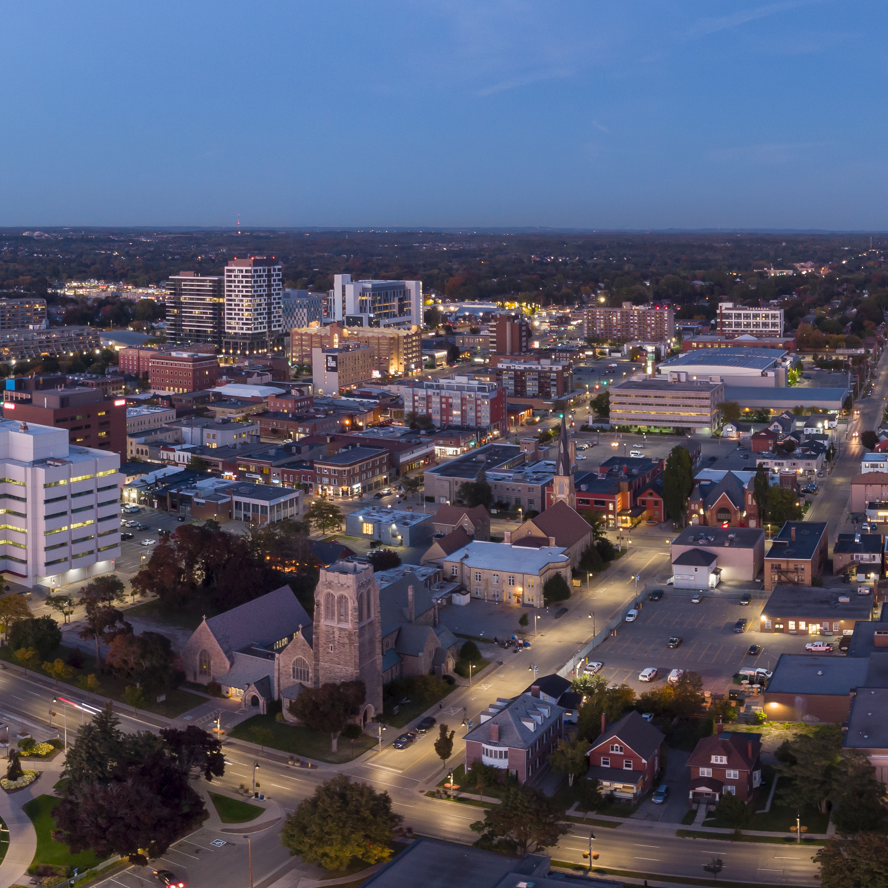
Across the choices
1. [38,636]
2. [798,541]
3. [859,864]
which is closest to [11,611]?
[38,636]

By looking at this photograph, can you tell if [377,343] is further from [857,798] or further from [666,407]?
[857,798]

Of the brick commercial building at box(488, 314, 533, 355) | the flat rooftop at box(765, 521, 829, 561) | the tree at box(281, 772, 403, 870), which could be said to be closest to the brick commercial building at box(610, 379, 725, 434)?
the brick commercial building at box(488, 314, 533, 355)

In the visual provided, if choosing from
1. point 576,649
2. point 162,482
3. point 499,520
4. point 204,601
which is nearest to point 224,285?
point 162,482

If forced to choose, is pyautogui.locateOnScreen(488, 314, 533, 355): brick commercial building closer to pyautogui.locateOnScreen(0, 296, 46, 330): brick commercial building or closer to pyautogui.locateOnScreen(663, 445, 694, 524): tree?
pyautogui.locateOnScreen(0, 296, 46, 330): brick commercial building

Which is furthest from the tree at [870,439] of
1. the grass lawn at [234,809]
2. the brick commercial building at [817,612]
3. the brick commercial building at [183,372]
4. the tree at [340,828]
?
the tree at [340,828]

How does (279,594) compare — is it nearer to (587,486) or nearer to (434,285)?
(587,486)

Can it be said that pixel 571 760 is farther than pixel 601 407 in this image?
No
